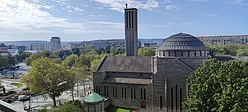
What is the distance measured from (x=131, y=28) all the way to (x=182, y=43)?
18589mm

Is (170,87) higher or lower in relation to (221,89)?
lower

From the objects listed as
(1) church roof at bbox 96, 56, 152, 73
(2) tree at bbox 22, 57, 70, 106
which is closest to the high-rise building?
(1) church roof at bbox 96, 56, 152, 73

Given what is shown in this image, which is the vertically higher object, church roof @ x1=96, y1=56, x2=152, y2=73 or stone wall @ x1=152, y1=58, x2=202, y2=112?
church roof @ x1=96, y1=56, x2=152, y2=73

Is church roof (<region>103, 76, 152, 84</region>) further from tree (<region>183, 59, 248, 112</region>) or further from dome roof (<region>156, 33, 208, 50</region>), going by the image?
tree (<region>183, 59, 248, 112</region>)

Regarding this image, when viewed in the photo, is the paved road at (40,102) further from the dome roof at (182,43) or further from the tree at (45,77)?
the dome roof at (182,43)

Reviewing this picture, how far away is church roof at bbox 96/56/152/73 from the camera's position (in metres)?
32.2

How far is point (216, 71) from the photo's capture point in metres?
17.4

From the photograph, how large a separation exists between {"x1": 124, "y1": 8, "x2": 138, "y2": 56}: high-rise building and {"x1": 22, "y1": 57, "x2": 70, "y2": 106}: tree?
19405mm

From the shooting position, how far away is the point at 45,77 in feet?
98.0

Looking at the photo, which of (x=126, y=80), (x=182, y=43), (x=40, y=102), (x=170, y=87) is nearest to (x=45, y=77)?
(x=40, y=102)

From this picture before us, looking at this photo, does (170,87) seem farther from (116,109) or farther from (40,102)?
(40,102)

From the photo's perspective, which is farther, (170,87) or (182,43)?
(182,43)

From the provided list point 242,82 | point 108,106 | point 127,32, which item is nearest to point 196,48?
point 242,82

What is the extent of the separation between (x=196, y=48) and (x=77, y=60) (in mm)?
44111
